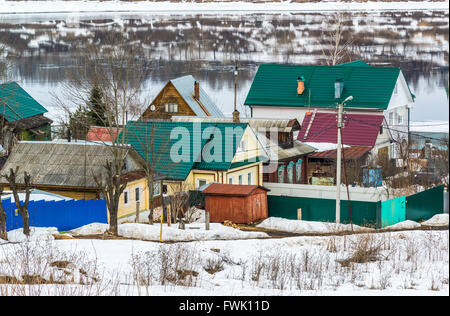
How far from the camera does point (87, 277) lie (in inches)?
431

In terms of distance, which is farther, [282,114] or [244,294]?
[282,114]

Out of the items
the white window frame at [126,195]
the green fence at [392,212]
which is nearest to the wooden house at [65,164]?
the white window frame at [126,195]

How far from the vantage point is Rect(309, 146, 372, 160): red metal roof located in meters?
30.3

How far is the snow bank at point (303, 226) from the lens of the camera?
20.4 meters

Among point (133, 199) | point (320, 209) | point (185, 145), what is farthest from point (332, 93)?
point (133, 199)

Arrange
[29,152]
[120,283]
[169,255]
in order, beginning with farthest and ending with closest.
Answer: [29,152], [169,255], [120,283]

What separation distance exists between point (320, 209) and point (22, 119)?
17909 mm

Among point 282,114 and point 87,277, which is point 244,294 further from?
point 282,114

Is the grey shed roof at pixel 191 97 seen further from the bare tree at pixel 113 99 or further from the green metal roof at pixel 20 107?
the green metal roof at pixel 20 107

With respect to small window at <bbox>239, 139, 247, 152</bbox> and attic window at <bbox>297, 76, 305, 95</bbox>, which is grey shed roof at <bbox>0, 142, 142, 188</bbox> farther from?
attic window at <bbox>297, 76, 305, 95</bbox>

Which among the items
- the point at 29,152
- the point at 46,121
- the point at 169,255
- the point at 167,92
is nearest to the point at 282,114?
the point at 167,92

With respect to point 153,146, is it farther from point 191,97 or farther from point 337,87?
point 191,97

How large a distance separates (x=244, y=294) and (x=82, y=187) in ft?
49.8

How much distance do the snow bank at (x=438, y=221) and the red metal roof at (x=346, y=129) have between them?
9889 millimetres
